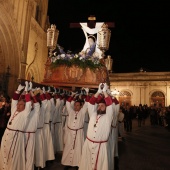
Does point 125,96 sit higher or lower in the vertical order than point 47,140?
higher

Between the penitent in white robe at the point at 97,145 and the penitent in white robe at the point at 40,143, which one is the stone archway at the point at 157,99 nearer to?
the penitent in white robe at the point at 40,143

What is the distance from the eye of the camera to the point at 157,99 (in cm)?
3547

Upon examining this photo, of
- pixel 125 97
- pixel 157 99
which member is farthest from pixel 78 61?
pixel 125 97

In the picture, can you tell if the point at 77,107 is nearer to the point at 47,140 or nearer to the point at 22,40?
the point at 47,140

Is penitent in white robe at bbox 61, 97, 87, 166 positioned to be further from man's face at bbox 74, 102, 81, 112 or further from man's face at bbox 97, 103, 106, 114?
man's face at bbox 97, 103, 106, 114

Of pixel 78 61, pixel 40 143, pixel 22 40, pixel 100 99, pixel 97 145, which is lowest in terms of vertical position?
pixel 40 143

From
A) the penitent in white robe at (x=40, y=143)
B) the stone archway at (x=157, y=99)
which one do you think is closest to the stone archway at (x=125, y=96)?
the stone archway at (x=157, y=99)

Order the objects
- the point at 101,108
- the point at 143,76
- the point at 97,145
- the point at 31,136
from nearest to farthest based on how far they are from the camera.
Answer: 1. the point at 97,145
2. the point at 101,108
3. the point at 31,136
4. the point at 143,76

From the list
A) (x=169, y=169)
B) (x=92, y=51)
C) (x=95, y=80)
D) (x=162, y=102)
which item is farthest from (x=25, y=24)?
(x=162, y=102)

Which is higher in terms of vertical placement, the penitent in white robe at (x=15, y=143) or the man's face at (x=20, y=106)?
the man's face at (x=20, y=106)

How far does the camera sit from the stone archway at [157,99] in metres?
35.2

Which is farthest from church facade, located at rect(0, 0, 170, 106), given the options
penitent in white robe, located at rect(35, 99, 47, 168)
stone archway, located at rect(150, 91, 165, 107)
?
stone archway, located at rect(150, 91, 165, 107)

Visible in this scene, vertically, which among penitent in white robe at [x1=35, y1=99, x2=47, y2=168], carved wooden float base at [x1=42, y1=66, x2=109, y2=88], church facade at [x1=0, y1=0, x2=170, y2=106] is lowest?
penitent in white robe at [x1=35, y1=99, x2=47, y2=168]

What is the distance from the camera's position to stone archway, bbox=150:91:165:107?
1384 inches
